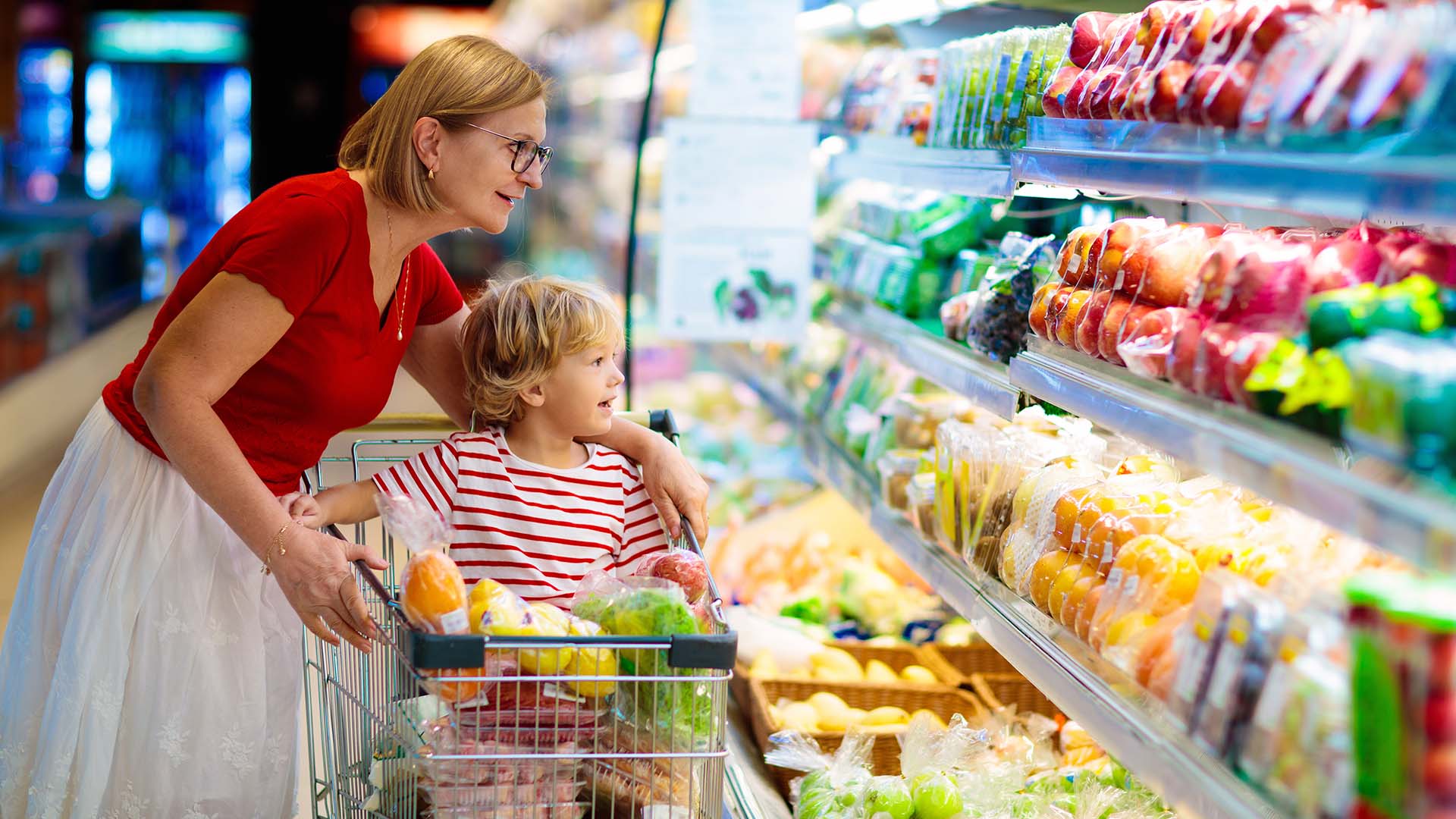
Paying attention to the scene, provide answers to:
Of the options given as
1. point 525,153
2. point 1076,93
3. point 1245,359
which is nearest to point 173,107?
point 525,153

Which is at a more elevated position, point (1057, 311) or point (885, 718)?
point (1057, 311)

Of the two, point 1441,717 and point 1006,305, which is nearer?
point 1441,717

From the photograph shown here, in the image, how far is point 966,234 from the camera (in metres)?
3.13

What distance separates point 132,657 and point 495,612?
0.79 m

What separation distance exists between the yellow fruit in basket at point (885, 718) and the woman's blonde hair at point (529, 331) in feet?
3.52

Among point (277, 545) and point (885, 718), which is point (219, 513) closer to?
point (277, 545)

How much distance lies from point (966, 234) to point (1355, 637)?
1993 millimetres

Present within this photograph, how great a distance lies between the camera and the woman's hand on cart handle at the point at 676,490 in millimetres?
2219

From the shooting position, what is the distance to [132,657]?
2102 mm

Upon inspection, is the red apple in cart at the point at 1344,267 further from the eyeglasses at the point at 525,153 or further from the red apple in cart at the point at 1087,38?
the eyeglasses at the point at 525,153

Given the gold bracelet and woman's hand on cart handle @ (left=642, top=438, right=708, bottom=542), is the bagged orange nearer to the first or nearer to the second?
the gold bracelet

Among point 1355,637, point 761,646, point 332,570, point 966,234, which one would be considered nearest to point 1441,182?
point 1355,637

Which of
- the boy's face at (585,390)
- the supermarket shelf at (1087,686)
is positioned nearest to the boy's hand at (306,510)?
the boy's face at (585,390)

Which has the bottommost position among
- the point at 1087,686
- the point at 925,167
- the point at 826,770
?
the point at 826,770
